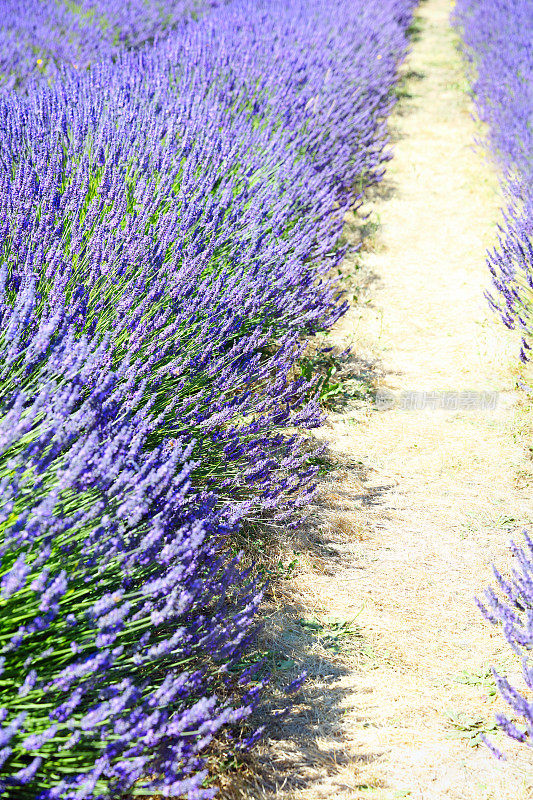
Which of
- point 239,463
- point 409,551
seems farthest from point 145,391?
point 409,551

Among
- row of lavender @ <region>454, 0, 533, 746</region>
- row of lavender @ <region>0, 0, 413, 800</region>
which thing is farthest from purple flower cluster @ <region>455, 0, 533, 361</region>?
row of lavender @ <region>0, 0, 413, 800</region>

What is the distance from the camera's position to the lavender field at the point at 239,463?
1312 mm

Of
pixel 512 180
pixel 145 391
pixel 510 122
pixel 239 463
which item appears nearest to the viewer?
pixel 145 391

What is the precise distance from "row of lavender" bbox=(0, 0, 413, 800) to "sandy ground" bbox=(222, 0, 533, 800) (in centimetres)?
23

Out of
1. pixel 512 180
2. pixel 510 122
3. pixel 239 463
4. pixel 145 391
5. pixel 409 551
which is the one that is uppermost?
pixel 510 122

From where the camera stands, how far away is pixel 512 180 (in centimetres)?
436

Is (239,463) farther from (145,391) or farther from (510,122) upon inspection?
(510,122)

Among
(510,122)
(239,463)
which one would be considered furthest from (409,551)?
(510,122)

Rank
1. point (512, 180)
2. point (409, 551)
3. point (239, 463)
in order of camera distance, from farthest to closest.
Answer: point (512, 180) → point (409, 551) → point (239, 463)

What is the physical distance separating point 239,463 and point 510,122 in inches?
169

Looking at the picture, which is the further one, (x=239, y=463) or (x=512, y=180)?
(x=512, y=180)

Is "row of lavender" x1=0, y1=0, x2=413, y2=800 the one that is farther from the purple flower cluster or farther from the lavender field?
the purple flower cluster

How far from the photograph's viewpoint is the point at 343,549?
8.06 feet

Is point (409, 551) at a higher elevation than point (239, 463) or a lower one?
lower
